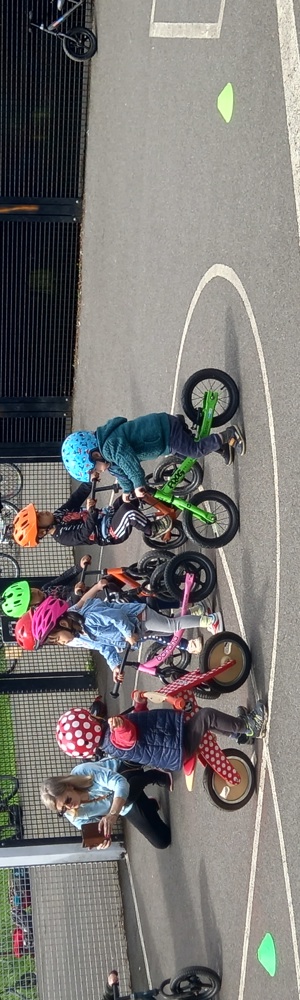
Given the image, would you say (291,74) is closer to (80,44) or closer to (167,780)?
(80,44)

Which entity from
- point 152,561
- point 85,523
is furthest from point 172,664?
point 85,523

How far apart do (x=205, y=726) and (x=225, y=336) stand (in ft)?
11.3

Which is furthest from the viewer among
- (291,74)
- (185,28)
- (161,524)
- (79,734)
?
(185,28)

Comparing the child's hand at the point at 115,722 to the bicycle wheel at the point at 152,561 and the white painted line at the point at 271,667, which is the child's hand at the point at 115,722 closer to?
the white painted line at the point at 271,667

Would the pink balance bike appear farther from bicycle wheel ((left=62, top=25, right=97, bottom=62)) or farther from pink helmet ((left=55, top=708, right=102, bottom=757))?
bicycle wheel ((left=62, top=25, right=97, bottom=62))

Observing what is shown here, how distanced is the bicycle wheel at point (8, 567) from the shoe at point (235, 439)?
5656 millimetres

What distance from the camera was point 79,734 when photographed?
24.9ft

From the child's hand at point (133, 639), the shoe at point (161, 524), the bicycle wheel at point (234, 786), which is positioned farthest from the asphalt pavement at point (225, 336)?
the child's hand at point (133, 639)

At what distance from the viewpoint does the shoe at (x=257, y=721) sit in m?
7.49

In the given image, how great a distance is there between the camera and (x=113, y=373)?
12.5m

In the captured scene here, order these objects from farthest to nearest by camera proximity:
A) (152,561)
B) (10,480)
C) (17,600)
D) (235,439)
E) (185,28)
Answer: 1. (10,480)
2. (152,561)
3. (185,28)
4. (17,600)
5. (235,439)

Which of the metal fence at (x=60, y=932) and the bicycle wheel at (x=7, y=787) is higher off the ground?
the bicycle wheel at (x=7, y=787)

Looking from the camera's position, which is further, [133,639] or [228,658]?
[133,639]

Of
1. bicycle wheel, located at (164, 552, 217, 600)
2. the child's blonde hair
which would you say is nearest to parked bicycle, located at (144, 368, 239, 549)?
bicycle wheel, located at (164, 552, 217, 600)
